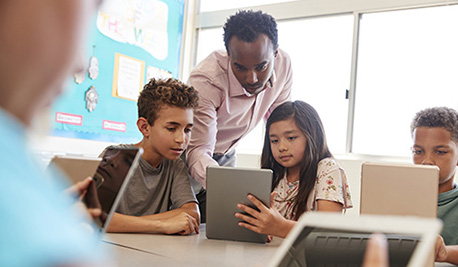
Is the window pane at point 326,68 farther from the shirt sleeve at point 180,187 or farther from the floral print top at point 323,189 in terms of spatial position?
the shirt sleeve at point 180,187

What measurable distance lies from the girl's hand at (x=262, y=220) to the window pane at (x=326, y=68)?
2355 millimetres

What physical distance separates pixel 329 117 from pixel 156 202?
7.30ft

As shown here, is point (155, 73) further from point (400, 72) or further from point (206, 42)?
point (400, 72)

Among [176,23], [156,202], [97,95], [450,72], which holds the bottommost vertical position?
[156,202]

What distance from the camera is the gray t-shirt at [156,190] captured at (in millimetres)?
1666

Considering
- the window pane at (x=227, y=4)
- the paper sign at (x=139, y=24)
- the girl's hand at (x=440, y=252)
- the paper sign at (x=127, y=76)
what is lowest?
the girl's hand at (x=440, y=252)

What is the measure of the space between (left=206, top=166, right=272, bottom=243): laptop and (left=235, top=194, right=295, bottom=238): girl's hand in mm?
18

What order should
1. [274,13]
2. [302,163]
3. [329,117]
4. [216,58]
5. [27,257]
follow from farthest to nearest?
[274,13] < [329,117] < [216,58] < [302,163] < [27,257]

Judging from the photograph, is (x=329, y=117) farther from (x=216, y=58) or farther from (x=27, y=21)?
(x=27, y=21)

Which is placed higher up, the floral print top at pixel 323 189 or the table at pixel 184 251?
the floral print top at pixel 323 189

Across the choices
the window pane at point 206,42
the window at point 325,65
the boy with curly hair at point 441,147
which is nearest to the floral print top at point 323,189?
the boy with curly hair at point 441,147

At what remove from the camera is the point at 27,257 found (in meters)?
0.16

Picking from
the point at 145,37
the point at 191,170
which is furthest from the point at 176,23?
the point at 191,170

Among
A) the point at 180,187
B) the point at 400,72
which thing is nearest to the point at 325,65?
the point at 400,72
